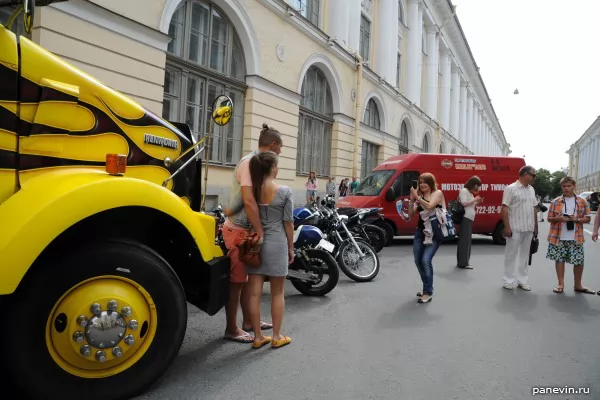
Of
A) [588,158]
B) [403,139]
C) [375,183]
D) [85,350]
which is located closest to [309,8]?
[375,183]

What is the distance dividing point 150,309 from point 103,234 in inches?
21.6

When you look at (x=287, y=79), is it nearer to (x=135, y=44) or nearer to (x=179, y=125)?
(x=135, y=44)

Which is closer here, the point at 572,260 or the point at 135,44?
the point at 572,260

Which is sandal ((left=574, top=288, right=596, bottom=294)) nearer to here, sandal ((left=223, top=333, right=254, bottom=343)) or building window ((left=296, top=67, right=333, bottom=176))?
sandal ((left=223, top=333, right=254, bottom=343))

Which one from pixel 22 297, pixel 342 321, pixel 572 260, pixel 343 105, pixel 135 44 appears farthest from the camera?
pixel 343 105

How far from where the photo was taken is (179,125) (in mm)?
3713

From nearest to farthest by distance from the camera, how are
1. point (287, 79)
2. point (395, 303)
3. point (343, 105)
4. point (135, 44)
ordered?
point (395, 303) → point (135, 44) → point (287, 79) → point (343, 105)

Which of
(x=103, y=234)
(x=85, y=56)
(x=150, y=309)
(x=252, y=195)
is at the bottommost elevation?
(x=150, y=309)

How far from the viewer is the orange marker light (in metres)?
2.63

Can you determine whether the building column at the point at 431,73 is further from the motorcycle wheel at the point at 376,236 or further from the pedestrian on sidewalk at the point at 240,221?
the pedestrian on sidewalk at the point at 240,221

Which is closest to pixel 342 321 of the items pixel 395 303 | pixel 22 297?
pixel 395 303

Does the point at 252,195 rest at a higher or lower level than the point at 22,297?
higher

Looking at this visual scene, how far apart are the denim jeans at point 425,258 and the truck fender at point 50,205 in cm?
371

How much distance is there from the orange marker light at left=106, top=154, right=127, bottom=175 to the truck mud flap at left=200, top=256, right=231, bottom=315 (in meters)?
0.88
